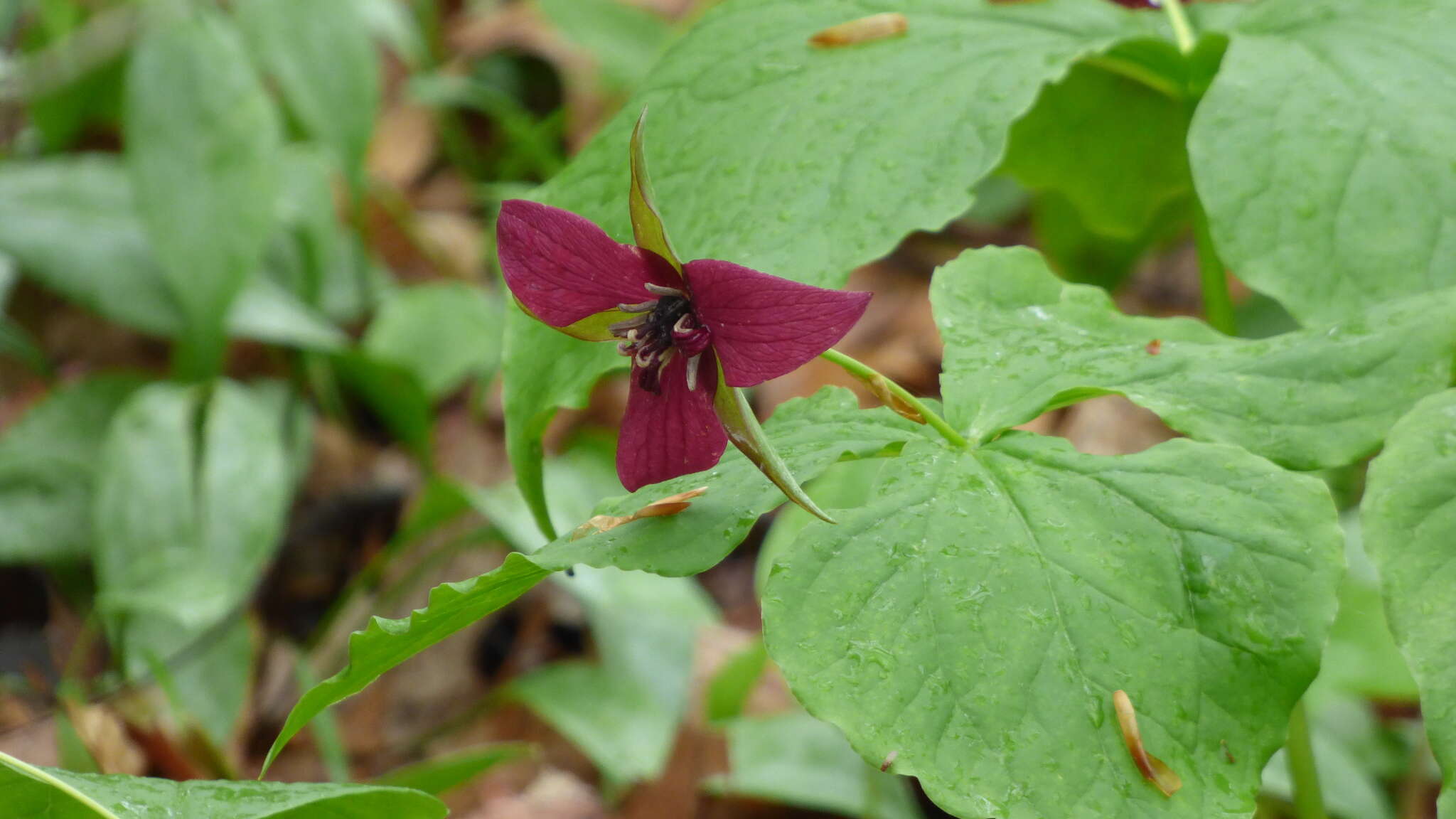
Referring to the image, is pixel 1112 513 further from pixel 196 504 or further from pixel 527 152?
pixel 527 152

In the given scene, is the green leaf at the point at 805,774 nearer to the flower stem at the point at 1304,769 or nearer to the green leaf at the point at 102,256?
the flower stem at the point at 1304,769

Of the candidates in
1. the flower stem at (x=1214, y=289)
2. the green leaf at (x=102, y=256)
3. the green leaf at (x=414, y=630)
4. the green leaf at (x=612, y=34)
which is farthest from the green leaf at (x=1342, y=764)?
the green leaf at (x=612, y=34)

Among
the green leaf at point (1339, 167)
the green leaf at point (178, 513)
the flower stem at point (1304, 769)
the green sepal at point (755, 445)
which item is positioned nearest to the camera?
the green sepal at point (755, 445)

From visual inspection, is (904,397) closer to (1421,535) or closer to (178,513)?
(1421,535)

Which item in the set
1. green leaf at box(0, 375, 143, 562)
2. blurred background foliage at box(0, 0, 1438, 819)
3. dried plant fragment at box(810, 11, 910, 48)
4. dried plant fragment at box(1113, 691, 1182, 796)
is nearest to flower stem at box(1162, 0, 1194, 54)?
blurred background foliage at box(0, 0, 1438, 819)

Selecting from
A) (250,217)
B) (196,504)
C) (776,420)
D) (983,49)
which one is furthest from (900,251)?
(776,420)

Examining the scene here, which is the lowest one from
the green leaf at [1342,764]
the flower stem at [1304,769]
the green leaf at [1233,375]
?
the green leaf at [1342,764]
